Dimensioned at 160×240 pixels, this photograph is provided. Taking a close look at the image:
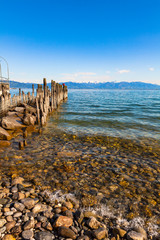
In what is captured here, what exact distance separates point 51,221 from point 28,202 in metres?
0.84

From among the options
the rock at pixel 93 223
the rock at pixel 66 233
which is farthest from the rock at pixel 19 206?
the rock at pixel 93 223

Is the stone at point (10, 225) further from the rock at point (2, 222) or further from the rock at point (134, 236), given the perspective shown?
the rock at point (134, 236)

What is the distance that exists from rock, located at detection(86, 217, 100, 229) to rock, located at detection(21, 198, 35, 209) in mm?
1491

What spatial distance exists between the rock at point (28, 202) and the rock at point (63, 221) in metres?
0.86

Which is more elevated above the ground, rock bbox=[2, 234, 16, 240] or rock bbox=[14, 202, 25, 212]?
rock bbox=[2, 234, 16, 240]

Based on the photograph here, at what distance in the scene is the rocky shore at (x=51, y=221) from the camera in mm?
2812

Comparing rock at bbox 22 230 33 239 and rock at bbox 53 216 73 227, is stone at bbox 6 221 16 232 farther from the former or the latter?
rock at bbox 53 216 73 227

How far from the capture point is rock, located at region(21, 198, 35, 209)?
352 centimetres

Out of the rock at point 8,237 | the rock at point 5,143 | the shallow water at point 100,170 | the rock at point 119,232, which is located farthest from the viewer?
the rock at point 5,143

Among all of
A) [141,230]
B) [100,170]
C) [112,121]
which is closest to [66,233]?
[141,230]

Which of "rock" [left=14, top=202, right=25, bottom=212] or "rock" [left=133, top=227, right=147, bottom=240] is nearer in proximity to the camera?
"rock" [left=133, top=227, right=147, bottom=240]

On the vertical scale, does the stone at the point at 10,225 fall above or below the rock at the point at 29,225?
above

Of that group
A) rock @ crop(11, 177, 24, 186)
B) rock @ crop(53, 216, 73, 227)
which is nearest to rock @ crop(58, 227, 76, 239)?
rock @ crop(53, 216, 73, 227)

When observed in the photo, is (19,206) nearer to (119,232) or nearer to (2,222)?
(2,222)
